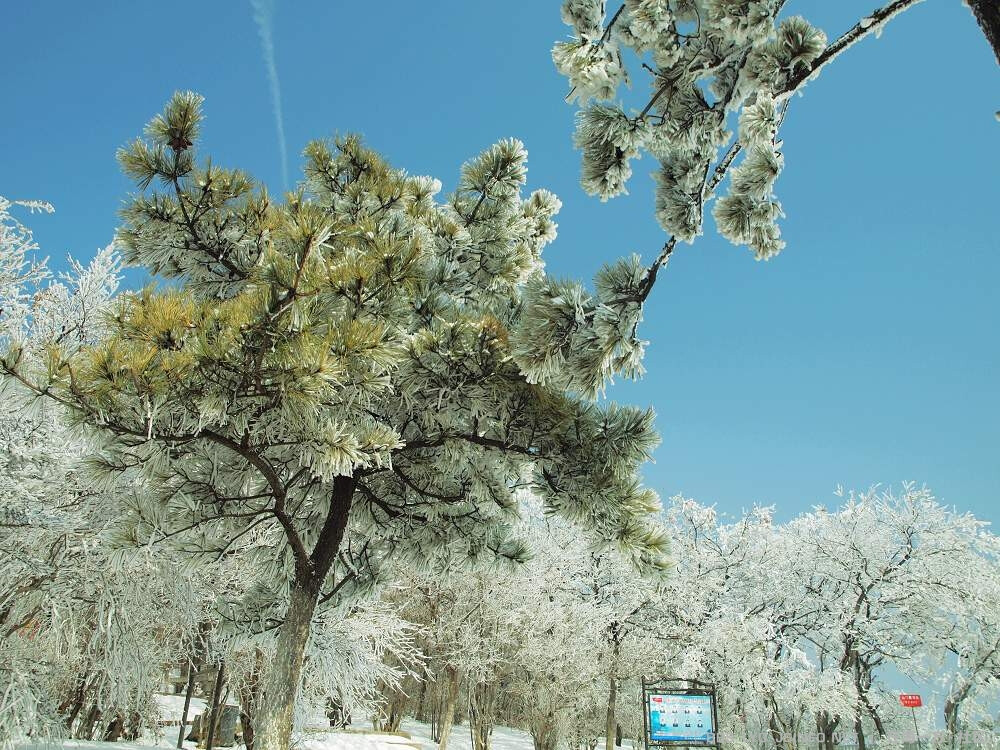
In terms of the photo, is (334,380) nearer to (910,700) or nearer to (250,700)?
(250,700)

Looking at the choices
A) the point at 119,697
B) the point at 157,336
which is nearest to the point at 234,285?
the point at 157,336

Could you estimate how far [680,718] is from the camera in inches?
511

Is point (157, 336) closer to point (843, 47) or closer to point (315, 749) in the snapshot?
point (843, 47)

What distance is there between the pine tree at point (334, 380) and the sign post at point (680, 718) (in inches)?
366

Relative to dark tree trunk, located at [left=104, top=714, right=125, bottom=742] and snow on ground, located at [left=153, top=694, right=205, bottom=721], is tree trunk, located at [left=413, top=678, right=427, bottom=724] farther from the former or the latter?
dark tree trunk, located at [left=104, top=714, right=125, bottom=742]

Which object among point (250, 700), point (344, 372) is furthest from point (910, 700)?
point (344, 372)

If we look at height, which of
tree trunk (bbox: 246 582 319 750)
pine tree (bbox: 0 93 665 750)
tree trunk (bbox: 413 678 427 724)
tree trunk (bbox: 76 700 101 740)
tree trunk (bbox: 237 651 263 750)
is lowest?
tree trunk (bbox: 413 678 427 724)

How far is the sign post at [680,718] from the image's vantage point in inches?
505

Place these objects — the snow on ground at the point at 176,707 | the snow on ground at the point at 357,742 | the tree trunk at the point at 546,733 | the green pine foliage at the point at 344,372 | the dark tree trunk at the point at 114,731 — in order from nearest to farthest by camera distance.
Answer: the green pine foliage at the point at 344,372, the snow on ground at the point at 357,742, the dark tree trunk at the point at 114,731, the tree trunk at the point at 546,733, the snow on ground at the point at 176,707

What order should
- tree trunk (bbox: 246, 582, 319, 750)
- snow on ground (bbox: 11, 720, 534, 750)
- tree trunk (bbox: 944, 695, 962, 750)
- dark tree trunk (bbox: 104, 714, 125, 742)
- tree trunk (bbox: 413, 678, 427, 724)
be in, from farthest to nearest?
tree trunk (bbox: 413, 678, 427, 724)
dark tree trunk (bbox: 104, 714, 125, 742)
tree trunk (bbox: 944, 695, 962, 750)
snow on ground (bbox: 11, 720, 534, 750)
tree trunk (bbox: 246, 582, 319, 750)

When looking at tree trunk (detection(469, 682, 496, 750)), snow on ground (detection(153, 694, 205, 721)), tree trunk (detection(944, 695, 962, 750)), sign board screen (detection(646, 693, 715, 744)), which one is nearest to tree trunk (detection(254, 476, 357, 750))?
sign board screen (detection(646, 693, 715, 744))

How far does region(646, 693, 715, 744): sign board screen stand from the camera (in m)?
12.8

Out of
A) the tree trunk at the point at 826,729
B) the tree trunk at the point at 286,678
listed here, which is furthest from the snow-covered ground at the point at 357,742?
the tree trunk at the point at 826,729

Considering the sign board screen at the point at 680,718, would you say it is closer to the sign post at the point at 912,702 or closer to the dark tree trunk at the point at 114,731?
the sign post at the point at 912,702
